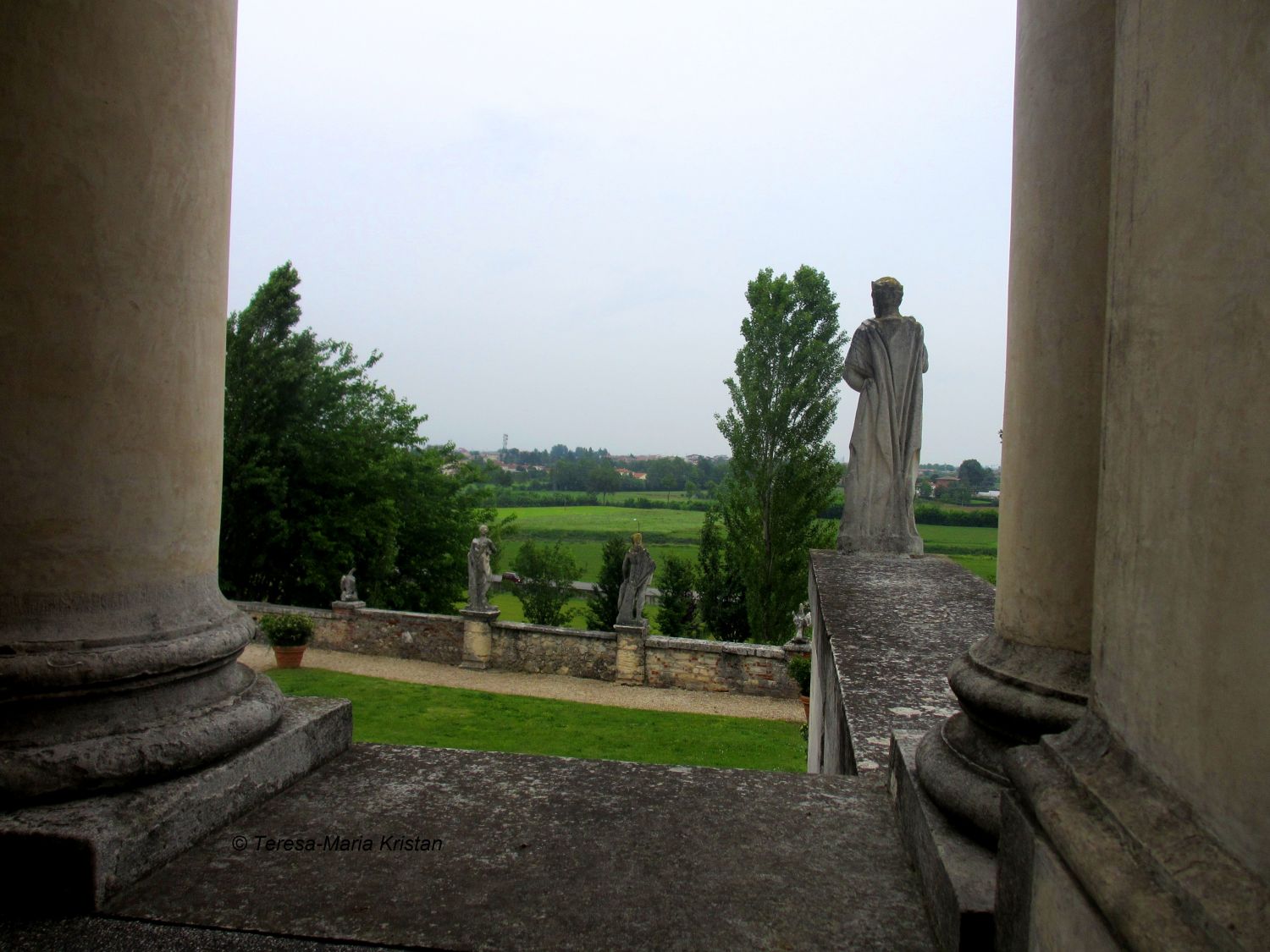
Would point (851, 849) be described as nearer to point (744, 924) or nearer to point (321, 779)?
point (744, 924)

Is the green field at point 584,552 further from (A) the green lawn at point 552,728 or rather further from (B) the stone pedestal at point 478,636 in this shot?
(A) the green lawn at point 552,728

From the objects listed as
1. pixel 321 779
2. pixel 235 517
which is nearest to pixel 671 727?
pixel 321 779

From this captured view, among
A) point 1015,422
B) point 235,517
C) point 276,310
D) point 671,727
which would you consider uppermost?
point 276,310

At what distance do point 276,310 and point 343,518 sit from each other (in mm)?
6717

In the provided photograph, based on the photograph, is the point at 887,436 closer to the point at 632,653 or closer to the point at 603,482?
the point at 632,653

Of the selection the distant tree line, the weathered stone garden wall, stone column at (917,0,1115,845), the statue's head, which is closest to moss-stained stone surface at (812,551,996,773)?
stone column at (917,0,1115,845)

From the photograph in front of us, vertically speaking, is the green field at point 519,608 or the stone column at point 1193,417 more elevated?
the stone column at point 1193,417

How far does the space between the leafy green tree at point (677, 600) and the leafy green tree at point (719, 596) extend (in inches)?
19.6

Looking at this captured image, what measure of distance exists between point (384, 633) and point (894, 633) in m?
17.1

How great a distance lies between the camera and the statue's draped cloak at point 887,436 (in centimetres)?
721

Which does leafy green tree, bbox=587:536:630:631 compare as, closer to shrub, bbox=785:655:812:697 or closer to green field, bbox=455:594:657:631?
green field, bbox=455:594:657:631

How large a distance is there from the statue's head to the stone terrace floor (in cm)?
588

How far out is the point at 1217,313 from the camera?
88cm

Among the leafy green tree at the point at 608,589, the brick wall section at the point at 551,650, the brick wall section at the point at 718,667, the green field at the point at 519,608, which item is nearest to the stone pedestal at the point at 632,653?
the brick wall section at the point at 718,667
